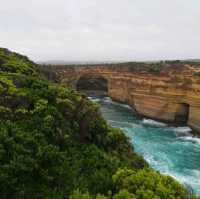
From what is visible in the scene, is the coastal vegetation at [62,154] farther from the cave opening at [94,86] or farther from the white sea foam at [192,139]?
the cave opening at [94,86]

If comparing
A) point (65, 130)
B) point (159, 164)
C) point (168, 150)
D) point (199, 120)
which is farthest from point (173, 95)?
point (65, 130)

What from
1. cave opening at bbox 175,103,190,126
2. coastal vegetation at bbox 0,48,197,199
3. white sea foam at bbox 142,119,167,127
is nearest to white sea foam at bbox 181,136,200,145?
cave opening at bbox 175,103,190,126

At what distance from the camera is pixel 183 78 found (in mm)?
36250

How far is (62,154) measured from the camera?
31.3 feet

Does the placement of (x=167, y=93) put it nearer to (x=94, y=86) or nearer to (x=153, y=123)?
(x=153, y=123)

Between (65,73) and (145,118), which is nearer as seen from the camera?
(145,118)

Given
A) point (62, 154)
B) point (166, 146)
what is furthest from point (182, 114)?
point (62, 154)

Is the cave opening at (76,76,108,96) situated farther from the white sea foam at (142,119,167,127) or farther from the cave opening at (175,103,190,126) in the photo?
the cave opening at (175,103,190,126)

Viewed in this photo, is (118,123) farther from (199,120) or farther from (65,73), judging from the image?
(65,73)

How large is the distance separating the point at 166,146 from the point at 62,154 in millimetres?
20893

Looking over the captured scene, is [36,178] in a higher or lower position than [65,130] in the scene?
lower

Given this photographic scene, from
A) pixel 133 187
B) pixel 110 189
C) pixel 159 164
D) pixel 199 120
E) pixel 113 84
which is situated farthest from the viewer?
pixel 113 84

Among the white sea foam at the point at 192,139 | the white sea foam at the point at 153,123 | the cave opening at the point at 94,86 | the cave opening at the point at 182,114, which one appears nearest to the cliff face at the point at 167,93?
the cave opening at the point at 182,114

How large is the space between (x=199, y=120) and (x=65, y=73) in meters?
34.7
